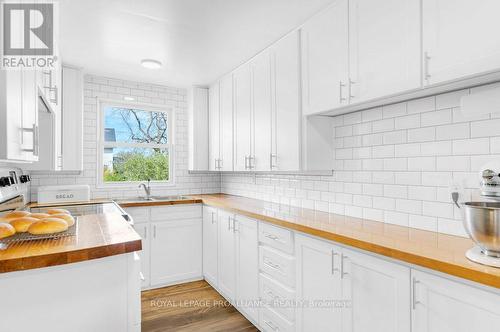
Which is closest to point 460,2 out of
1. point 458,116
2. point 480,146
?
point 458,116

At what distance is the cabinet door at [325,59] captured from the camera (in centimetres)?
186

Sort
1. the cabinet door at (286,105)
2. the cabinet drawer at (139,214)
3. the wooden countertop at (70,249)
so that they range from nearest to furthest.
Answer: the wooden countertop at (70,249) < the cabinet door at (286,105) < the cabinet drawer at (139,214)

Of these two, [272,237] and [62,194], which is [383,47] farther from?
[62,194]

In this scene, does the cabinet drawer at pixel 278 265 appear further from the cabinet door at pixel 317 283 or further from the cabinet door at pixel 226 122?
the cabinet door at pixel 226 122

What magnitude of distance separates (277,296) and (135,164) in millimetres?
2582

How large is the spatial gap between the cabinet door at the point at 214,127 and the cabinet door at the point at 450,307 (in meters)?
2.70

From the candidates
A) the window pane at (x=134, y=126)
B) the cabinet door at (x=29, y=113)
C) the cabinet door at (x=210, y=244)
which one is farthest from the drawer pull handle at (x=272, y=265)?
the window pane at (x=134, y=126)

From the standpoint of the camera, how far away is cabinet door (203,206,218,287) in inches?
119

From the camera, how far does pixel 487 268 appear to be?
1.01 metres

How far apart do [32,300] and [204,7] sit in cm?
191

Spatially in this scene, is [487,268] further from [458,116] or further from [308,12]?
[308,12]

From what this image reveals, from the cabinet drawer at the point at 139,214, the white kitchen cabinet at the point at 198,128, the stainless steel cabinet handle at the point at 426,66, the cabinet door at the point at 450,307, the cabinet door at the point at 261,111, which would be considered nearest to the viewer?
the cabinet door at the point at 450,307

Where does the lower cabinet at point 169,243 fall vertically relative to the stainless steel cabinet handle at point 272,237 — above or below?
below

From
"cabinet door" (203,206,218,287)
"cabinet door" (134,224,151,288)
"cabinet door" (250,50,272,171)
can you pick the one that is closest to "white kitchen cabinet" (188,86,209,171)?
"cabinet door" (203,206,218,287)
